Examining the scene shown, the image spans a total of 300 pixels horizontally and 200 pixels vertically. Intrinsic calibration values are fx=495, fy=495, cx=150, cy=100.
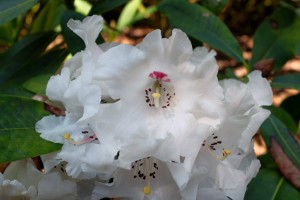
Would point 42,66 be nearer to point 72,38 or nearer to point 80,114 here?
point 72,38

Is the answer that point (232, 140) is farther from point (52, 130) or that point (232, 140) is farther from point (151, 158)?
point (52, 130)

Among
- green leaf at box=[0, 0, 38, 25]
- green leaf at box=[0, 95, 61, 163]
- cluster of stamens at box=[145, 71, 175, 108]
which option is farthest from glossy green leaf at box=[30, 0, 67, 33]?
cluster of stamens at box=[145, 71, 175, 108]

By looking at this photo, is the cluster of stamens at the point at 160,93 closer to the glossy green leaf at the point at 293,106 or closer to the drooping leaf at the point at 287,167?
the drooping leaf at the point at 287,167

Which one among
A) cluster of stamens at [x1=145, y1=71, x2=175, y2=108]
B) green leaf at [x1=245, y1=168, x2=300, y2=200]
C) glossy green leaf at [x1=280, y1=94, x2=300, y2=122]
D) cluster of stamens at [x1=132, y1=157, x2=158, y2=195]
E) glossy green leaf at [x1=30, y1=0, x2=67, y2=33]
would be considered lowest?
glossy green leaf at [x1=280, y1=94, x2=300, y2=122]

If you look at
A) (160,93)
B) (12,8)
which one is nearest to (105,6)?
(12,8)

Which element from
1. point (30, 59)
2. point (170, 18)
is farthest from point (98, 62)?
point (30, 59)

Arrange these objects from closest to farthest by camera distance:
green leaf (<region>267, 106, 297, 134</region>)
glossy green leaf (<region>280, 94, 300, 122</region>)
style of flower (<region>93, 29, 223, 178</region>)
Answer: style of flower (<region>93, 29, 223, 178</region>) < green leaf (<region>267, 106, 297, 134</region>) < glossy green leaf (<region>280, 94, 300, 122</region>)

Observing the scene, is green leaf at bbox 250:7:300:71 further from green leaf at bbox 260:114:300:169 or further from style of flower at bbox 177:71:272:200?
style of flower at bbox 177:71:272:200
